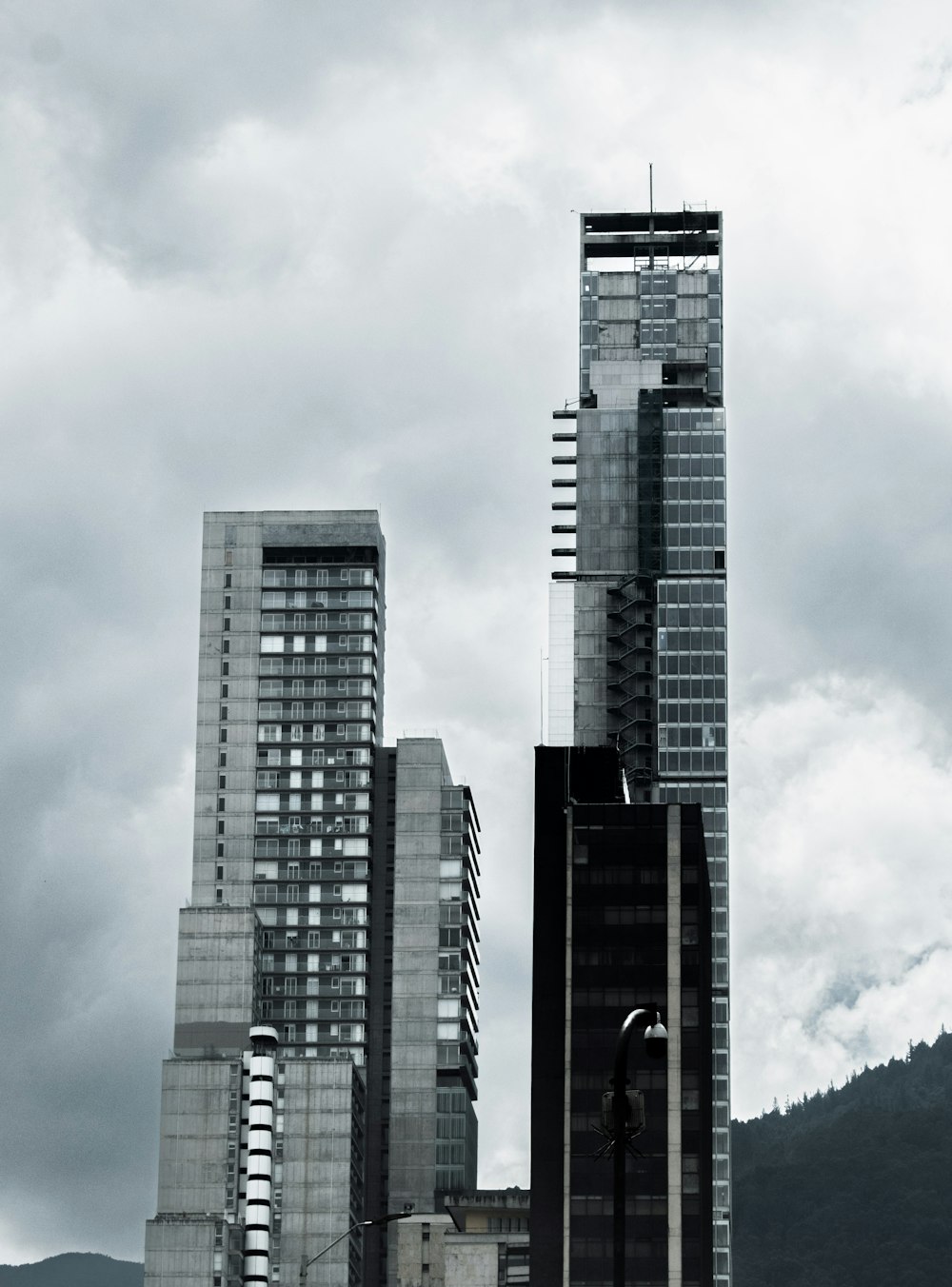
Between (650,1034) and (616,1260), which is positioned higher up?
(650,1034)

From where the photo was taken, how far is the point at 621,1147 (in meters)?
55.6

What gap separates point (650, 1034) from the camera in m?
56.7

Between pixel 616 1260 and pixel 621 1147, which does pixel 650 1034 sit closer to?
pixel 621 1147

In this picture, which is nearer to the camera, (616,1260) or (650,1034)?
(650,1034)

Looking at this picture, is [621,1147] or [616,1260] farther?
[616,1260]

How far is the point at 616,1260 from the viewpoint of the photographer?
6562 cm

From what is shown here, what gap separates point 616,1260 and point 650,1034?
1161 centimetres

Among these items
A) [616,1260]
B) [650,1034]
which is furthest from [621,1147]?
[616,1260]

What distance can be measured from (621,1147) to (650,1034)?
268 cm

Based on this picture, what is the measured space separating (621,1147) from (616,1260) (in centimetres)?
1126
